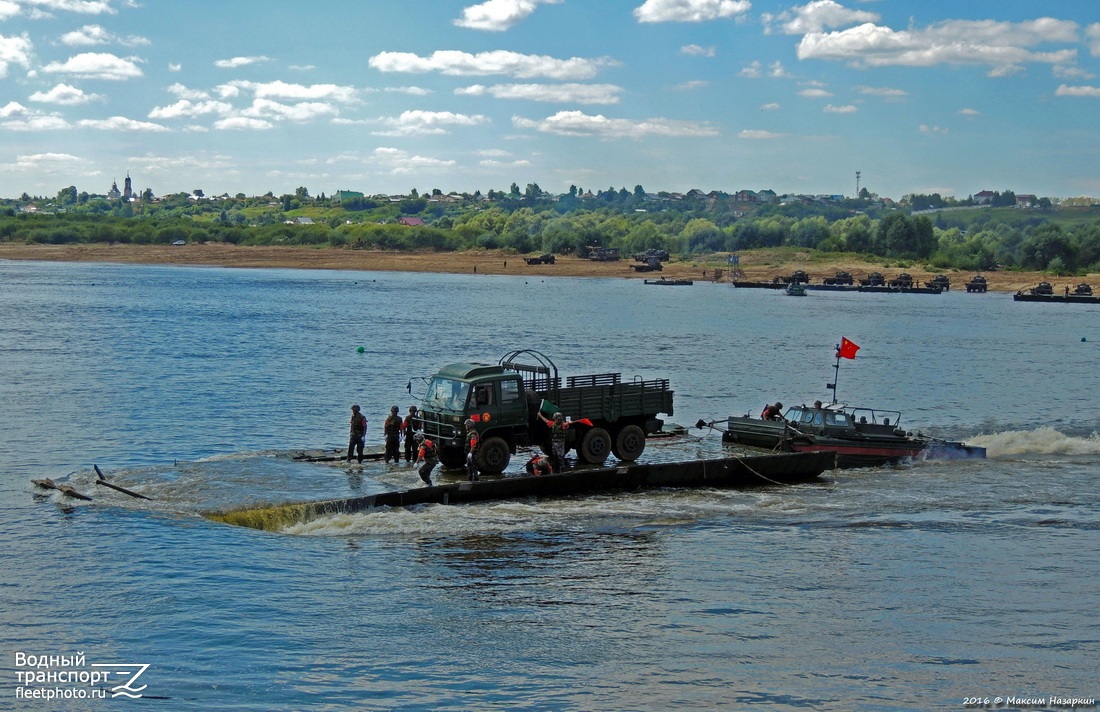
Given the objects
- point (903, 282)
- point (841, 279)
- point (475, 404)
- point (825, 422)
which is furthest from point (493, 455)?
point (841, 279)

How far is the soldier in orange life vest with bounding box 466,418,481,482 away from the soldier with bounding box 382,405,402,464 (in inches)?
102

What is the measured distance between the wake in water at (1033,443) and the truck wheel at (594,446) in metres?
15.6

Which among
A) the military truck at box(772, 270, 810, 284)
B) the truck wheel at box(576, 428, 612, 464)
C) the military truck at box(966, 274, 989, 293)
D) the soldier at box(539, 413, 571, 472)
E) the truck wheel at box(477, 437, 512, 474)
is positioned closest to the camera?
the truck wheel at box(477, 437, 512, 474)

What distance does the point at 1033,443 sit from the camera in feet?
134

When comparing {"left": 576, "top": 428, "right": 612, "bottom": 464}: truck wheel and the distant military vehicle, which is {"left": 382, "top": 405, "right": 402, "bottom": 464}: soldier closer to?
{"left": 576, "top": 428, "right": 612, "bottom": 464}: truck wheel

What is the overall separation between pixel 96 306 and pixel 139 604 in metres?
94.6

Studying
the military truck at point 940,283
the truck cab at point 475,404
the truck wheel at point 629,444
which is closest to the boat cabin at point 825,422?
the truck wheel at point 629,444

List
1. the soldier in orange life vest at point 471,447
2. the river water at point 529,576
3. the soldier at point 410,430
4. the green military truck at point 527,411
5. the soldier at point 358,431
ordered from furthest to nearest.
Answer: the soldier at point 358,431
the soldier at point 410,430
the green military truck at point 527,411
the soldier in orange life vest at point 471,447
the river water at point 529,576

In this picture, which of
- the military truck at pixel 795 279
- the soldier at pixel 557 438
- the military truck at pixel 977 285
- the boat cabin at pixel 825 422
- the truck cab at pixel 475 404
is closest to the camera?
the truck cab at pixel 475 404

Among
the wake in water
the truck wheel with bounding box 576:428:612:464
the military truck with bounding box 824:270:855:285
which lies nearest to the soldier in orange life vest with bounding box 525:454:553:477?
the truck wheel with bounding box 576:428:612:464

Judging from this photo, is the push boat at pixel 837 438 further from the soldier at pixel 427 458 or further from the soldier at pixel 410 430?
the soldier at pixel 427 458

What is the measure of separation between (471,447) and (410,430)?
2678mm

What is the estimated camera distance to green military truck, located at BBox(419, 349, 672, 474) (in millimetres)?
27594

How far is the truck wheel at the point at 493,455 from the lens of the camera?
91.4 ft
